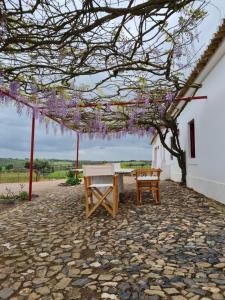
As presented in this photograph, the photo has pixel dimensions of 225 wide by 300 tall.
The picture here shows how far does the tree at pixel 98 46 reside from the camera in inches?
99.3

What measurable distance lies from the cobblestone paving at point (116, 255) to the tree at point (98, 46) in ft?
6.97

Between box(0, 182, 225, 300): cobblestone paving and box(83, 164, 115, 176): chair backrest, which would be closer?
box(0, 182, 225, 300): cobblestone paving

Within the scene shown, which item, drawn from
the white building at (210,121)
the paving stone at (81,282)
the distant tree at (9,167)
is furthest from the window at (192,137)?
the distant tree at (9,167)

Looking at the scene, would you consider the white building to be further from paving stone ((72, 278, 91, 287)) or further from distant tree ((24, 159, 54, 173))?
Answer: distant tree ((24, 159, 54, 173))

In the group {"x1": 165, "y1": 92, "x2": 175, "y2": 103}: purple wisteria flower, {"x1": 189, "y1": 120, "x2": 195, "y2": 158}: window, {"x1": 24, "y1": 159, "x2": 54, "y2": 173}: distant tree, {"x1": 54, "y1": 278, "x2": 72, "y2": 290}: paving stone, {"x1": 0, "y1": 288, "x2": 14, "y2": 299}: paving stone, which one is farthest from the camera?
{"x1": 24, "y1": 159, "x2": 54, "y2": 173}: distant tree

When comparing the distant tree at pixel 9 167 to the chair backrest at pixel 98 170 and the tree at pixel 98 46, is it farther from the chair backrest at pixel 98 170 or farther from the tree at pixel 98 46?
the chair backrest at pixel 98 170

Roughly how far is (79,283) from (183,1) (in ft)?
8.06

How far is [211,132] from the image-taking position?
5965 mm

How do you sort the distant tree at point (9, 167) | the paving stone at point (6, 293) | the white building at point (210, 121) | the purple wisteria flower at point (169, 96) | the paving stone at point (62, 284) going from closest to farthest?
the paving stone at point (6, 293) < the paving stone at point (62, 284) < the white building at point (210, 121) < the purple wisteria flower at point (169, 96) < the distant tree at point (9, 167)

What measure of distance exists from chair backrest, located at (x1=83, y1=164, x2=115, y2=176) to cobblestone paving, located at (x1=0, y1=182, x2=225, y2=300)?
71 centimetres

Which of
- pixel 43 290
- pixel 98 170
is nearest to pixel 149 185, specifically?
pixel 98 170

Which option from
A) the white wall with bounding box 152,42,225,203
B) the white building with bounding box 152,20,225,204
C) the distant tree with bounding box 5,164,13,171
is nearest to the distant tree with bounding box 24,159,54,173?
the distant tree with bounding box 5,164,13,171

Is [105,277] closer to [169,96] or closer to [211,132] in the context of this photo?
[211,132]

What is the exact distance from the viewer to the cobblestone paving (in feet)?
7.48
